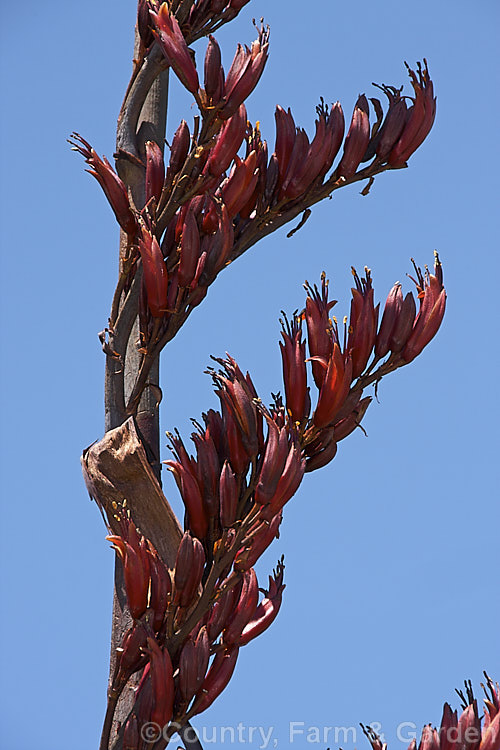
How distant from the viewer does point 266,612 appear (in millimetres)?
2785

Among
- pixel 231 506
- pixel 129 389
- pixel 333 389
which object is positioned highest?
pixel 129 389

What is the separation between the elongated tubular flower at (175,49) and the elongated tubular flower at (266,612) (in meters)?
1.27

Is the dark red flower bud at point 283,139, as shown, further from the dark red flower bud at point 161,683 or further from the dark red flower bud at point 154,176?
the dark red flower bud at point 161,683

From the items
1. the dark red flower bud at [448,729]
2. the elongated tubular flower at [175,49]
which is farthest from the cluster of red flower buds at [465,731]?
the elongated tubular flower at [175,49]

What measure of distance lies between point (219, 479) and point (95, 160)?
91 centimetres

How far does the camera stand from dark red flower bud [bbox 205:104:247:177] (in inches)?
114

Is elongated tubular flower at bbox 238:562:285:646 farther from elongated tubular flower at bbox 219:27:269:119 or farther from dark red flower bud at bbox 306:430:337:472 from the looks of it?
elongated tubular flower at bbox 219:27:269:119

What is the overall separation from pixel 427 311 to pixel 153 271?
746mm

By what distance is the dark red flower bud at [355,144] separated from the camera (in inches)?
124

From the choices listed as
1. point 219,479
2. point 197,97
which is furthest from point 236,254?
point 219,479

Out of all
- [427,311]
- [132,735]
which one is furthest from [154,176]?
[132,735]

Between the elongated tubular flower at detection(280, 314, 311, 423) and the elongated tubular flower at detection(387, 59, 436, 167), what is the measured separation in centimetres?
73

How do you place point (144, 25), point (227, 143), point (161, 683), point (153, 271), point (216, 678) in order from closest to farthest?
point (161, 683), point (216, 678), point (153, 271), point (227, 143), point (144, 25)

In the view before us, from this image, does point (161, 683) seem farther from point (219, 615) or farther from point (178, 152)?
point (178, 152)
